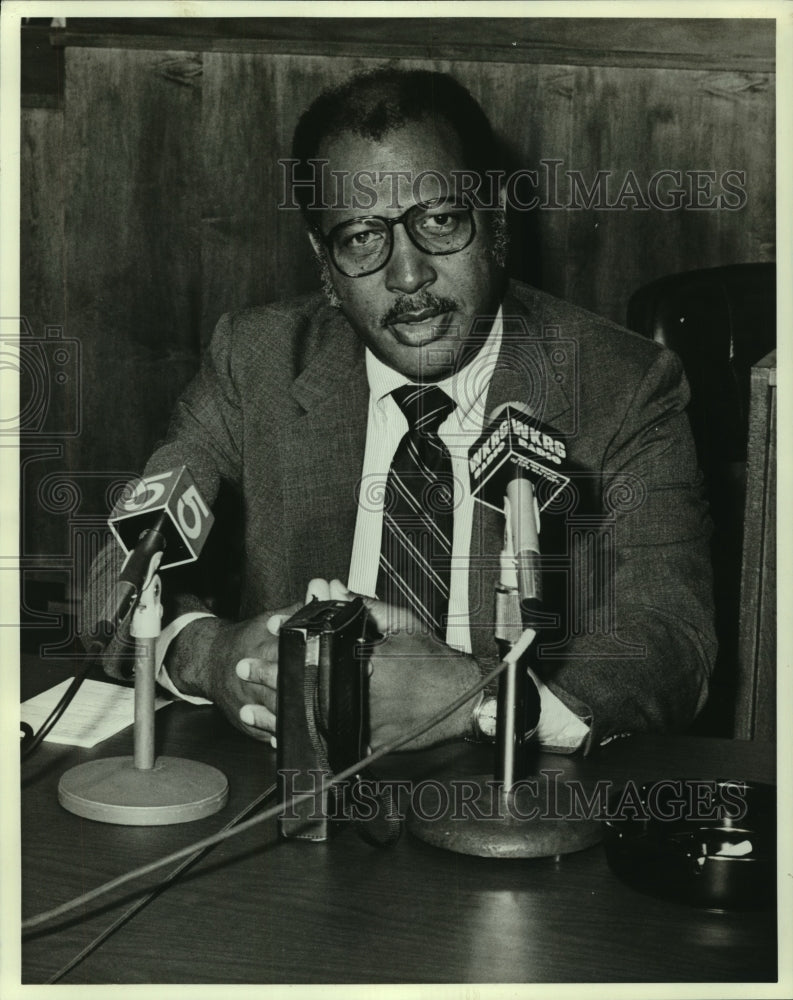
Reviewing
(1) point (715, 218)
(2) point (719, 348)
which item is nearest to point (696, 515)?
(2) point (719, 348)

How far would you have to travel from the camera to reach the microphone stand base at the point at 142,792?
99 centimetres

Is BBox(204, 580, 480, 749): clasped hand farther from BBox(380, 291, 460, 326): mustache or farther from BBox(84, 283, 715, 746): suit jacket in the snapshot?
BBox(380, 291, 460, 326): mustache

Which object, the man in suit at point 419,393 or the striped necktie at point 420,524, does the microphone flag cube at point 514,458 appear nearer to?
the man in suit at point 419,393

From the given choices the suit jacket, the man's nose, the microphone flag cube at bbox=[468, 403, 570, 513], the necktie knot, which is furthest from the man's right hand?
the man's nose

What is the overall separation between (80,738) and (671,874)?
2.22 ft

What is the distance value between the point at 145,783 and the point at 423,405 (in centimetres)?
99

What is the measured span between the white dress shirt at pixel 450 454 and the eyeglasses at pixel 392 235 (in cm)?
16

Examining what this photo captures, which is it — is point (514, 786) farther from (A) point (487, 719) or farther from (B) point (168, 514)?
(B) point (168, 514)

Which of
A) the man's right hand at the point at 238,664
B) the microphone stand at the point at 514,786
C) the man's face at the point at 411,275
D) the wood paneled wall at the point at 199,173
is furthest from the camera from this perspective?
the wood paneled wall at the point at 199,173

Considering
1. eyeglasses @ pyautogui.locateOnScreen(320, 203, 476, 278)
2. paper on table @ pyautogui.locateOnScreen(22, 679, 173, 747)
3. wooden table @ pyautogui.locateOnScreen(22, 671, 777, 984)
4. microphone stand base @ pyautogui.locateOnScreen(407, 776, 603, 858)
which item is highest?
eyeglasses @ pyautogui.locateOnScreen(320, 203, 476, 278)

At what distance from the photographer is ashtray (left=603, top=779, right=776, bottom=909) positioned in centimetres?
85

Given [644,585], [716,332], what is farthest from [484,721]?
[716,332]

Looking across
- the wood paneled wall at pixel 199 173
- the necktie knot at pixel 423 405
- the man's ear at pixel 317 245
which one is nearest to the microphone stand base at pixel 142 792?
the necktie knot at pixel 423 405

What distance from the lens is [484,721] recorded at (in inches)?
48.4
